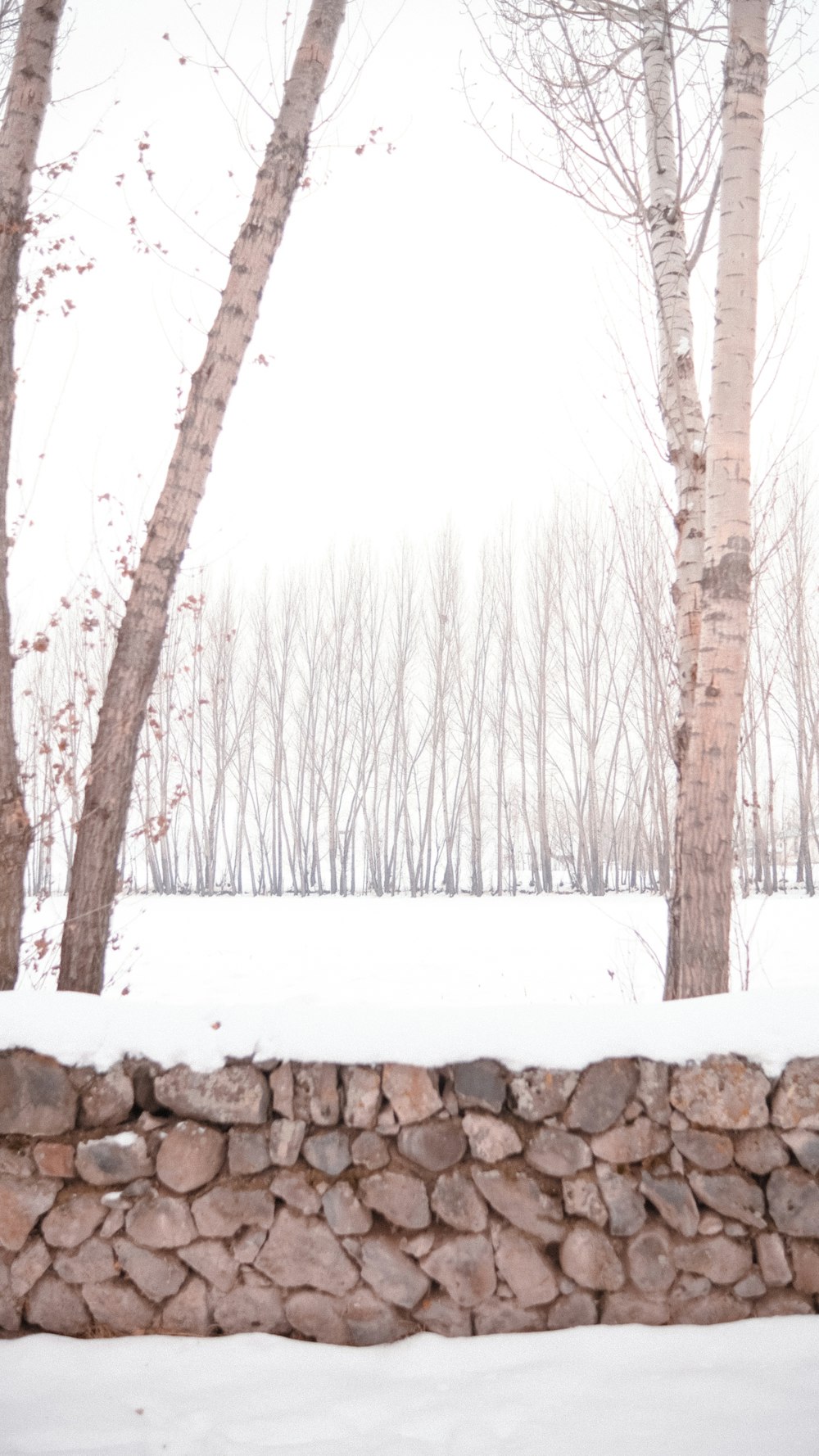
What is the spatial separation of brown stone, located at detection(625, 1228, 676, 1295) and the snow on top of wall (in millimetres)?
412

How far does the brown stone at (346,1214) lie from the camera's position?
6.03 feet

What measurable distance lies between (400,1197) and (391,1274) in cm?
18

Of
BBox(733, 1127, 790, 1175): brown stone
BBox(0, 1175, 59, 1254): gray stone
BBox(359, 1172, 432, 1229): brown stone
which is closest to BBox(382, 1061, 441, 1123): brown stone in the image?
BBox(359, 1172, 432, 1229): brown stone

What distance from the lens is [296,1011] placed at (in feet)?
6.57

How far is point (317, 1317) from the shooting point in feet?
5.96

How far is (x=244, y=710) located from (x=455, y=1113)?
57.3ft

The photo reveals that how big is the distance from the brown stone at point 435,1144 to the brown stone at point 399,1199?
0.05 m

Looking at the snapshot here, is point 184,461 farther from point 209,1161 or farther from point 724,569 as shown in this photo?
point 209,1161

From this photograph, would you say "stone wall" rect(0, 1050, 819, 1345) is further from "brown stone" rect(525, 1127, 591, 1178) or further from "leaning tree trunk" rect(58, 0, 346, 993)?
"leaning tree trunk" rect(58, 0, 346, 993)

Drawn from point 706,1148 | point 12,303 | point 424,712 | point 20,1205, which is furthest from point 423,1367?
point 424,712

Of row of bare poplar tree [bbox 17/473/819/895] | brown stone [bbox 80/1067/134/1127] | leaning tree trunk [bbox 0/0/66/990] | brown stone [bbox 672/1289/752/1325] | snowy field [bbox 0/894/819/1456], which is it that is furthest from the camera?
row of bare poplar tree [bbox 17/473/819/895]

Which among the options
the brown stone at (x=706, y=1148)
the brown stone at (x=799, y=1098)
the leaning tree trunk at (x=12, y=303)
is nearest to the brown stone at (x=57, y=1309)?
the leaning tree trunk at (x=12, y=303)

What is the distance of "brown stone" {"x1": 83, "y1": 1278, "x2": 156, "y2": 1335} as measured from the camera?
184 cm

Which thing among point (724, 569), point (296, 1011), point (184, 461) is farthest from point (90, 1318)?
point (724, 569)
